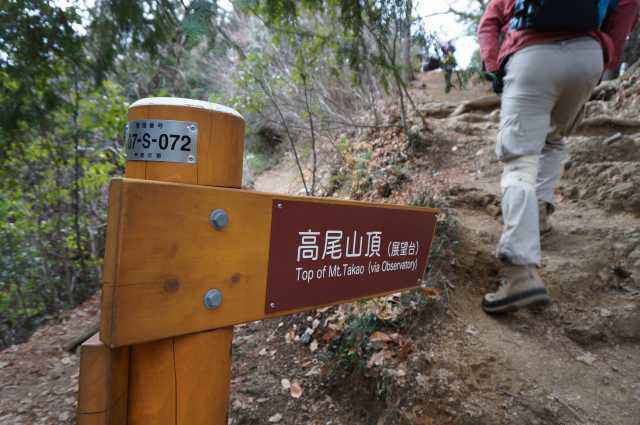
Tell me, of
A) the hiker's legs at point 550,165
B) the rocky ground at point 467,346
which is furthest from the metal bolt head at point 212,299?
the hiker's legs at point 550,165

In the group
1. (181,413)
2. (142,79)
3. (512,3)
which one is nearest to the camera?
(181,413)

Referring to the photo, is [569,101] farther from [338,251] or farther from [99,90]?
[99,90]

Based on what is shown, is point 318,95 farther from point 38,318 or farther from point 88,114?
point 38,318

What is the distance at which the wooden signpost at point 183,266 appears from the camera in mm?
618

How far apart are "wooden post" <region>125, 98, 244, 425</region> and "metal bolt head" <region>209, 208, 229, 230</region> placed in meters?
0.08

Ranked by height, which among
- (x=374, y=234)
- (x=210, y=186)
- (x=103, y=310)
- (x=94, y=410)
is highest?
(x=210, y=186)

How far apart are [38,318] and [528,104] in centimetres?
681

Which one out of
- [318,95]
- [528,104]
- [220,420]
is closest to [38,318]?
[318,95]

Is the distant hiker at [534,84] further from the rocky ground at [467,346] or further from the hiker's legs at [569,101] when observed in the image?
the rocky ground at [467,346]

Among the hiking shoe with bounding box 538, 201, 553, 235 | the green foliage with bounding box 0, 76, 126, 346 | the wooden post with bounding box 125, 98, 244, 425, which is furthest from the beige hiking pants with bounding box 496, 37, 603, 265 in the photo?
the green foliage with bounding box 0, 76, 126, 346

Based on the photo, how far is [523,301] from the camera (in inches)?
76.7

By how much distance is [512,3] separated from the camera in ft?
7.29

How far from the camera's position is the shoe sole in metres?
1.90

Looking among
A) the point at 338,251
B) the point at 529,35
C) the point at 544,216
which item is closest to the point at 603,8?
the point at 529,35
